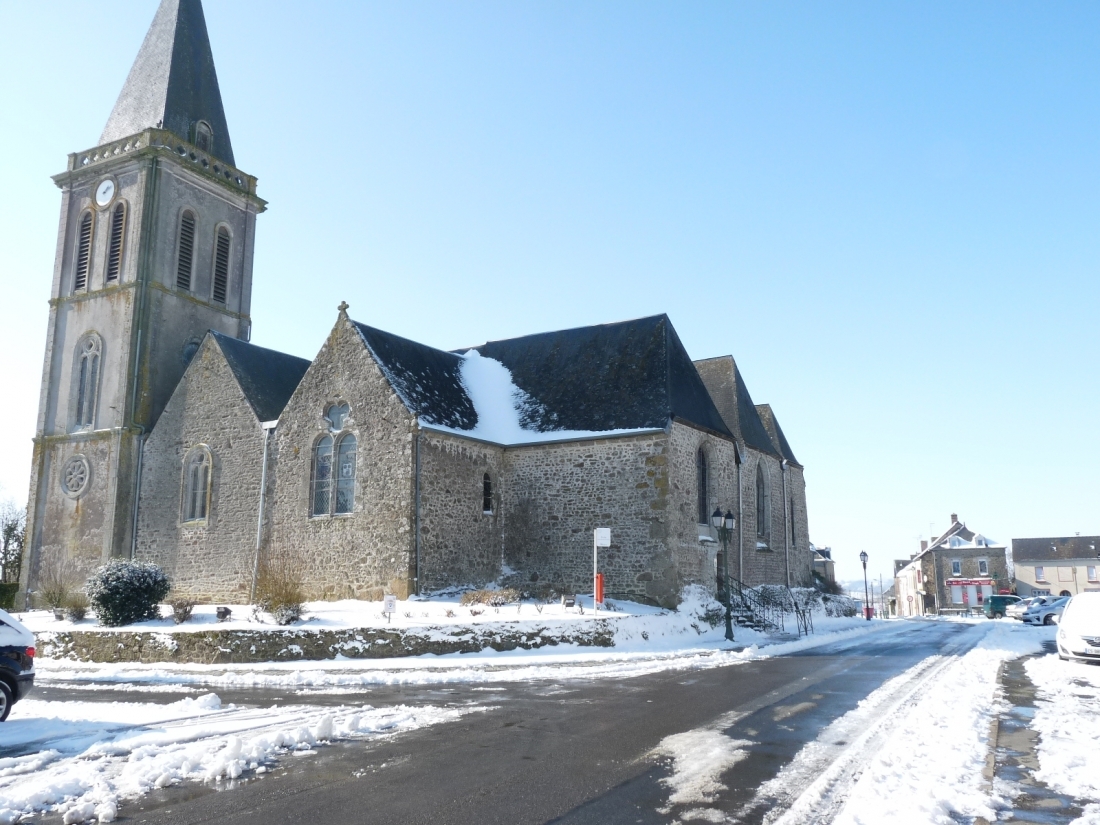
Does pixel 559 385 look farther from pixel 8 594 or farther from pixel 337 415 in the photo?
pixel 8 594

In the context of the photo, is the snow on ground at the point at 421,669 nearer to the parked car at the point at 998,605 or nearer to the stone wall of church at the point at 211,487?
the stone wall of church at the point at 211,487

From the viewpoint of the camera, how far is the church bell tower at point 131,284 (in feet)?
99.7

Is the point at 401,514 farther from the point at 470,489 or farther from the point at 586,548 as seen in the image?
the point at 586,548

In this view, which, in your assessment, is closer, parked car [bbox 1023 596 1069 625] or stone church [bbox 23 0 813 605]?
stone church [bbox 23 0 813 605]

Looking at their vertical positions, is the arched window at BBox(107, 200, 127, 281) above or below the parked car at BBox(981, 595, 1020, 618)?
above

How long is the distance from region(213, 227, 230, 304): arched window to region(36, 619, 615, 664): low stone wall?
732 inches

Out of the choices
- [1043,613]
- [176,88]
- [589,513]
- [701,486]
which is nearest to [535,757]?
[589,513]

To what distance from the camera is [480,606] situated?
20.3 metres

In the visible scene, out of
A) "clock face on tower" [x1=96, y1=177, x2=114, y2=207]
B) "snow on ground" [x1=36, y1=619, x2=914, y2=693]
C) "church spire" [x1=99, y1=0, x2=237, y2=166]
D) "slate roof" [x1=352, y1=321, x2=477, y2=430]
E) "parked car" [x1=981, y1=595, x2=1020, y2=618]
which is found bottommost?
"parked car" [x1=981, y1=595, x2=1020, y2=618]

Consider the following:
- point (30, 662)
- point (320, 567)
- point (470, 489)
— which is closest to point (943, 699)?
point (30, 662)

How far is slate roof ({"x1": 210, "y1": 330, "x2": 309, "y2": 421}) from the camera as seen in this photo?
2817cm

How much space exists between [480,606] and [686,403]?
9.49 metres

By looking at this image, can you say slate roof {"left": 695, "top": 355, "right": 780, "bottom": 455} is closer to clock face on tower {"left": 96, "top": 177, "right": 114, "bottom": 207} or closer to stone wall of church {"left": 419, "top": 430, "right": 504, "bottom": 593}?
stone wall of church {"left": 419, "top": 430, "right": 504, "bottom": 593}

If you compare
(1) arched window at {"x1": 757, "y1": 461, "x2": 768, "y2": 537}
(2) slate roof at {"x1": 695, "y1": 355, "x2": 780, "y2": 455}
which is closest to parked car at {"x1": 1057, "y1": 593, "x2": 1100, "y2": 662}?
(2) slate roof at {"x1": 695, "y1": 355, "x2": 780, "y2": 455}
